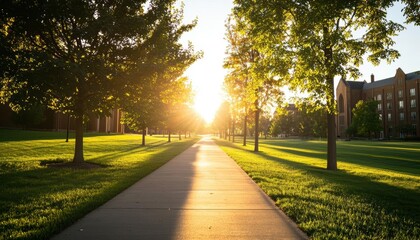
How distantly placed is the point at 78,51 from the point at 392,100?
294 ft

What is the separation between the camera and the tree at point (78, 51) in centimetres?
1007

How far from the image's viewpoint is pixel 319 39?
11.8 meters

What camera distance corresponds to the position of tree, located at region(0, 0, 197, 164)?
1007 centimetres

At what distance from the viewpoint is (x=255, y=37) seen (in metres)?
13.9

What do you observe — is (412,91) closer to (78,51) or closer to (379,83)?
(379,83)

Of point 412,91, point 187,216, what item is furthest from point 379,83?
point 187,216

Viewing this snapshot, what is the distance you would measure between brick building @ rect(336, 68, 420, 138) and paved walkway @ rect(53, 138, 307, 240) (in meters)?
74.3

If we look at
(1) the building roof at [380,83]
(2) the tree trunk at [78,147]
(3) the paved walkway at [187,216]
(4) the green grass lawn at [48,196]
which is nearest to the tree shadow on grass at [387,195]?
(3) the paved walkway at [187,216]

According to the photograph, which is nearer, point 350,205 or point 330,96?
point 350,205

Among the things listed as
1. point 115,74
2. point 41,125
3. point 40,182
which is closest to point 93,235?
point 40,182

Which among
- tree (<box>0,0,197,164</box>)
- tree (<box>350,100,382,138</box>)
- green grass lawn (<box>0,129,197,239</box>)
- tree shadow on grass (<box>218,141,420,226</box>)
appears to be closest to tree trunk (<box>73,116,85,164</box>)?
tree (<box>0,0,197,164</box>)

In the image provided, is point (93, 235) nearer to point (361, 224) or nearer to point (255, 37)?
point (361, 224)

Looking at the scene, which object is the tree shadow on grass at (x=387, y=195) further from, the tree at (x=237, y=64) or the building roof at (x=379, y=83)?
the building roof at (x=379, y=83)

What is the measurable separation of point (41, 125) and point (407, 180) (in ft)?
177
